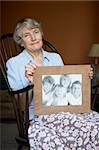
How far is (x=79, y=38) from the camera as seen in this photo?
20.5 ft

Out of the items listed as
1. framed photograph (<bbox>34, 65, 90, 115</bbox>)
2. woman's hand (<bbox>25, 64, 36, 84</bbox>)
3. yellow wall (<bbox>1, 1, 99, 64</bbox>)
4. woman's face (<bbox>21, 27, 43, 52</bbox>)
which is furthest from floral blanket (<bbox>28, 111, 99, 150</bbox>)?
yellow wall (<bbox>1, 1, 99, 64</bbox>)

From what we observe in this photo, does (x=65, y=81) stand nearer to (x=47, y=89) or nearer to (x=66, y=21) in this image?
(x=47, y=89)

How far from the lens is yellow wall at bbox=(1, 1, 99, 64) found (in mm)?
6227

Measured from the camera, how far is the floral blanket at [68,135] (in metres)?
1.75

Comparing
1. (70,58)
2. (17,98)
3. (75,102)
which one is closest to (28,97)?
(17,98)

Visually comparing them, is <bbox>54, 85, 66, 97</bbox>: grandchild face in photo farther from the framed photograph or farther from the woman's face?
the woman's face

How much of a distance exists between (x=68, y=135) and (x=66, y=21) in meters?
4.68

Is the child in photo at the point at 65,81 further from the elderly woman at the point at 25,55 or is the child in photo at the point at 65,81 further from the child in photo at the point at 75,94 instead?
the elderly woman at the point at 25,55

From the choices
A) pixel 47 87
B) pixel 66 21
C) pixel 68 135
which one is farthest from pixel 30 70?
pixel 66 21

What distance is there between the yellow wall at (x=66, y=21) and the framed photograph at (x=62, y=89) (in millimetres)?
4399

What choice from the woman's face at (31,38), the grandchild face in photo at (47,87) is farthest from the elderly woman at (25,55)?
the grandchild face in photo at (47,87)

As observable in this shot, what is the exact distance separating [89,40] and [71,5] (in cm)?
75

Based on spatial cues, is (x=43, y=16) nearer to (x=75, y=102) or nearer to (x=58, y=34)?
(x=58, y=34)

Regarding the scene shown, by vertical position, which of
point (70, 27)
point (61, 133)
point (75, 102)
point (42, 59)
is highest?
point (70, 27)
